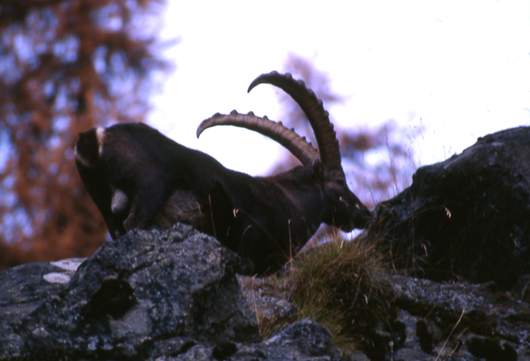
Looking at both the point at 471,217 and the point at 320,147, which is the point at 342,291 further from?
the point at 320,147

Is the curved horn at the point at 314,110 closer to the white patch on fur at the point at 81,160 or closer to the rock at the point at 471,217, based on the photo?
the rock at the point at 471,217

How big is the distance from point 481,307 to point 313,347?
6.45 feet

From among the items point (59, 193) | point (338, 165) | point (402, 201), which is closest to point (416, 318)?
point (402, 201)

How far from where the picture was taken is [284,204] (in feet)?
18.4

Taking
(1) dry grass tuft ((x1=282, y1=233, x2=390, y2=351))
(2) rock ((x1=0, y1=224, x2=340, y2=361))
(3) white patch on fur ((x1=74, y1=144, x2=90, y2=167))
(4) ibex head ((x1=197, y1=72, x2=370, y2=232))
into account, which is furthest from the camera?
(4) ibex head ((x1=197, y1=72, x2=370, y2=232))

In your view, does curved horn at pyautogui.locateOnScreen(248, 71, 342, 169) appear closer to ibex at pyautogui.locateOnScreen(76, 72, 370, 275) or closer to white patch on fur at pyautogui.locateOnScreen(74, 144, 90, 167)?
ibex at pyautogui.locateOnScreen(76, 72, 370, 275)

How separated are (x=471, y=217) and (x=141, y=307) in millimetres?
3151

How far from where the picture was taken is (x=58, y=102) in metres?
8.16

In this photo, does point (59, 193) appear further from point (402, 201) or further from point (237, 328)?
point (237, 328)

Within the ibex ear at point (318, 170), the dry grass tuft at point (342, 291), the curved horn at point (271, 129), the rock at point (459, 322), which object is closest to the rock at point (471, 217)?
the rock at point (459, 322)

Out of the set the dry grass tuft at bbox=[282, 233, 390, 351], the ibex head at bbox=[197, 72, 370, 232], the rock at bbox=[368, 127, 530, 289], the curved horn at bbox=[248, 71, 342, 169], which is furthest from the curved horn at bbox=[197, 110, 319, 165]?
→ the dry grass tuft at bbox=[282, 233, 390, 351]

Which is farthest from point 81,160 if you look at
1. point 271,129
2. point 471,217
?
point 471,217

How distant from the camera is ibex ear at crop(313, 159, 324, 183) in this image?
5.98 metres

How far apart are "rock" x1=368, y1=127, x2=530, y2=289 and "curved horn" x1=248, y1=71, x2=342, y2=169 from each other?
1301mm
